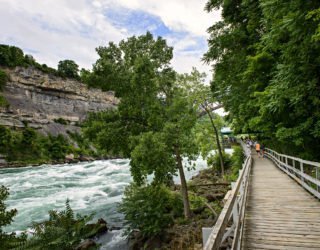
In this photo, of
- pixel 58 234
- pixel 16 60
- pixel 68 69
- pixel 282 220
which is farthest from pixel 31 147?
pixel 282 220

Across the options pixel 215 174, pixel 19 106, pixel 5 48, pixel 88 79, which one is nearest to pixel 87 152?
pixel 19 106

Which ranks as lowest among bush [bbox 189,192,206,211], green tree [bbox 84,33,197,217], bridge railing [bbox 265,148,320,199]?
bush [bbox 189,192,206,211]

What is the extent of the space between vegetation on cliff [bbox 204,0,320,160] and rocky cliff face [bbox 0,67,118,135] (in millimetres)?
38650

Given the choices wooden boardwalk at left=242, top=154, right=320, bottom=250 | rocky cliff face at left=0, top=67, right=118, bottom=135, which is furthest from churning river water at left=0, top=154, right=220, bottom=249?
rocky cliff face at left=0, top=67, right=118, bottom=135

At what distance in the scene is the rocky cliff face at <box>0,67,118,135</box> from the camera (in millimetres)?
54969

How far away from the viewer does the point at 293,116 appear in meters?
8.43

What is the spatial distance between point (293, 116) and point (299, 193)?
111 inches

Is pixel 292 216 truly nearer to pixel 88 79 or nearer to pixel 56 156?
pixel 88 79

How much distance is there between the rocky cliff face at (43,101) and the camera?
54969 mm

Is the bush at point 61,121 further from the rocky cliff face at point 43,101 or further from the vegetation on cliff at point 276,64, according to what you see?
the vegetation on cliff at point 276,64

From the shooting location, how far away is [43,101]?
6444 cm

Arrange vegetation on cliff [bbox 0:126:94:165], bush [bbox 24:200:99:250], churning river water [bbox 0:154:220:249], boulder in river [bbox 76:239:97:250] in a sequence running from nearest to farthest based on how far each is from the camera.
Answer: bush [bbox 24:200:99:250], boulder in river [bbox 76:239:97:250], churning river water [bbox 0:154:220:249], vegetation on cliff [bbox 0:126:94:165]

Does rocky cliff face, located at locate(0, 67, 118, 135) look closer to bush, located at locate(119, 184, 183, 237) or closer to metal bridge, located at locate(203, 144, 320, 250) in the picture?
bush, located at locate(119, 184, 183, 237)

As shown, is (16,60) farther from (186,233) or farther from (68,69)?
(186,233)
